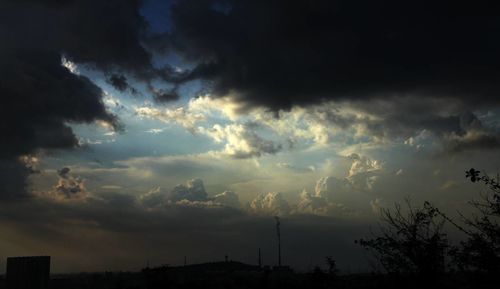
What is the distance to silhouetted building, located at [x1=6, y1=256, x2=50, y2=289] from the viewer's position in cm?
5794

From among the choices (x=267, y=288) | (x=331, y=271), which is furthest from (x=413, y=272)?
(x=267, y=288)

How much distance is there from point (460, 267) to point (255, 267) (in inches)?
5982

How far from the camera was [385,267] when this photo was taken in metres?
21.8

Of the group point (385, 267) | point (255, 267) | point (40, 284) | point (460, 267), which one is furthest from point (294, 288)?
point (255, 267)

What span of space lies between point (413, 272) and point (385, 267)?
3.90 ft

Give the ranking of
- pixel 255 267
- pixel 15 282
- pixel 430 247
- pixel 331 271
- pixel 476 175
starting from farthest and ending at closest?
pixel 255 267 → pixel 15 282 → pixel 331 271 → pixel 430 247 → pixel 476 175

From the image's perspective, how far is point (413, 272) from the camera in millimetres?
21656

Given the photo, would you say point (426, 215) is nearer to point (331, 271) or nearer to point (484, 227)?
point (484, 227)

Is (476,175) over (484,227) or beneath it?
over

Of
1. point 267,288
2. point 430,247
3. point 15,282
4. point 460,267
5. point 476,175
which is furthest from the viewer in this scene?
point 15,282

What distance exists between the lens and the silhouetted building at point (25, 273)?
57.9 metres

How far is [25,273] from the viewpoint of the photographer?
2285 inches

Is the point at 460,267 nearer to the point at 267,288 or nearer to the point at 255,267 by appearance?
the point at 267,288

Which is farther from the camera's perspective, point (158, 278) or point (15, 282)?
point (15, 282)
